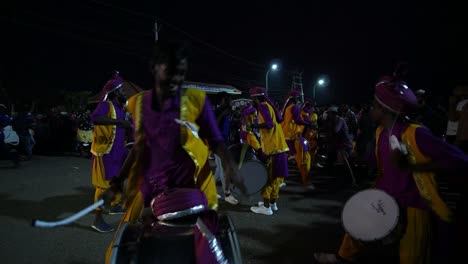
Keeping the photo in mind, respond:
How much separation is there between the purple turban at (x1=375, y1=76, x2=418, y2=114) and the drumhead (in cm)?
283

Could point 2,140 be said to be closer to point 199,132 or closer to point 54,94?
point 199,132

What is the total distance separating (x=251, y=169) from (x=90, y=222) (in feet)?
9.31

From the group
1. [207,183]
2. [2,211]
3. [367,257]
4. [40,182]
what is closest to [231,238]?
[207,183]

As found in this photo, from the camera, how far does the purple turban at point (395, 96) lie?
9.14ft

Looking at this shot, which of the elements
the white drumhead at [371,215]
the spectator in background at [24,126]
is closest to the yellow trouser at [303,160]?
the white drumhead at [371,215]

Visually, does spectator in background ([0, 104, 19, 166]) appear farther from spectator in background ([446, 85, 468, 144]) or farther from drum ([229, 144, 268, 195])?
spectator in background ([446, 85, 468, 144])

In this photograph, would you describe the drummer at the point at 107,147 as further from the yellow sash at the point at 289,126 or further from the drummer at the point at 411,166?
the yellow sash at the point at 289,126

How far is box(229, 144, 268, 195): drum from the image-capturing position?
545 cm

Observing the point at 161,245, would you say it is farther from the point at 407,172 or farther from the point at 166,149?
the point at 407,172

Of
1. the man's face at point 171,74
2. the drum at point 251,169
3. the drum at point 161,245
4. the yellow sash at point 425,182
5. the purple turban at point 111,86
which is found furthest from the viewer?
the drum at point 251,169

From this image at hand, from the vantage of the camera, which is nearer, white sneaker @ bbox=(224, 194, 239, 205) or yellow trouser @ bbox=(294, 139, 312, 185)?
white sneaker @ bbox=(224, 194, 239, 205)

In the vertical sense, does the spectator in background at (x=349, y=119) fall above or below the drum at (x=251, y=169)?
above

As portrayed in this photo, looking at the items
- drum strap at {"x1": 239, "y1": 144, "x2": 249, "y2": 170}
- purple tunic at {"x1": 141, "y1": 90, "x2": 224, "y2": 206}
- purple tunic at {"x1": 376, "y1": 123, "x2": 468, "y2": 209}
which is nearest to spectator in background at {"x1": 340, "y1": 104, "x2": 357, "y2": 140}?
drum strap at {"x1": 239, "y1": 144, "x2": 249, "y2": 170}

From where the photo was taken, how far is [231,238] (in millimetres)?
1975
